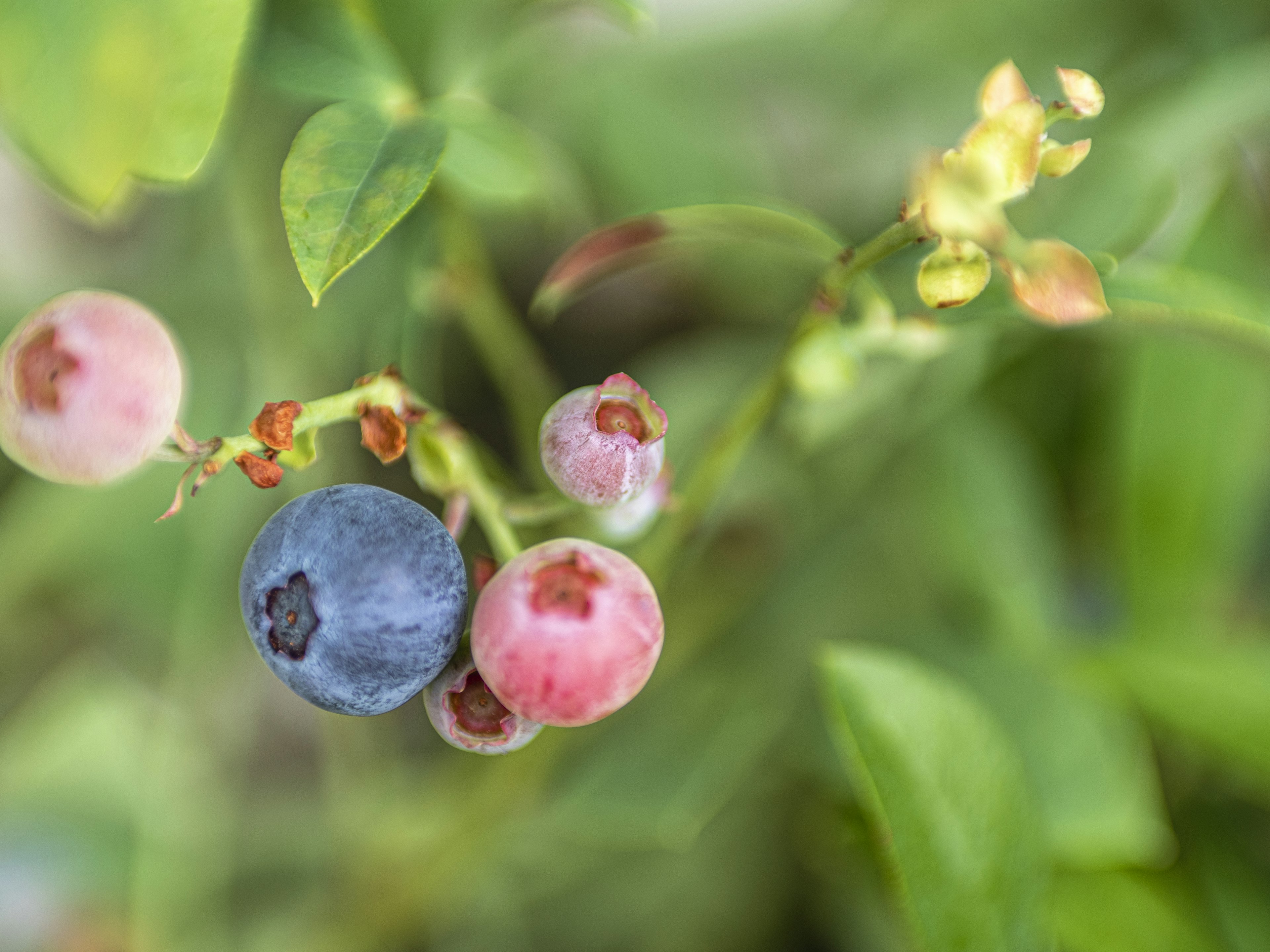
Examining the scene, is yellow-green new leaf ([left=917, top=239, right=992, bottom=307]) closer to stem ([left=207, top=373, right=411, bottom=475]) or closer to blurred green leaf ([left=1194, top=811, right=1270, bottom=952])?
stem ([left=207, top=373, right=411, bottom=475])

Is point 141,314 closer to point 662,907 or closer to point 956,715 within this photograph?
point 956,715

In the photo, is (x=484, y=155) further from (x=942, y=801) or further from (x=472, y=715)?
(x=942, y=801)

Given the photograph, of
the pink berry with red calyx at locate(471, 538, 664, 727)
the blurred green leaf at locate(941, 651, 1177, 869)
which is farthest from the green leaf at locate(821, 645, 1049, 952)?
the pink berry with red calyx at locate(471, 538, 664, 727)

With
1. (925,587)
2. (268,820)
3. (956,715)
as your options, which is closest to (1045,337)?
(925,587)

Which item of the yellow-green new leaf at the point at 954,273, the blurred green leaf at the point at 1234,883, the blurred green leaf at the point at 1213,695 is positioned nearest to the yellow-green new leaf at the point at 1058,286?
the yellow-green new leaf at the point at 954,273

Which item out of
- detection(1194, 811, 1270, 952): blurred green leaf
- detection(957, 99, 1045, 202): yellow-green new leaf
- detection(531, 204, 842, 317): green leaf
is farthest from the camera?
detection(1194, 811, 1270, 952): blurred green leaf

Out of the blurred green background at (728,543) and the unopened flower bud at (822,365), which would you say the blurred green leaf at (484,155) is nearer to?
the blurred green background at (728,543)
